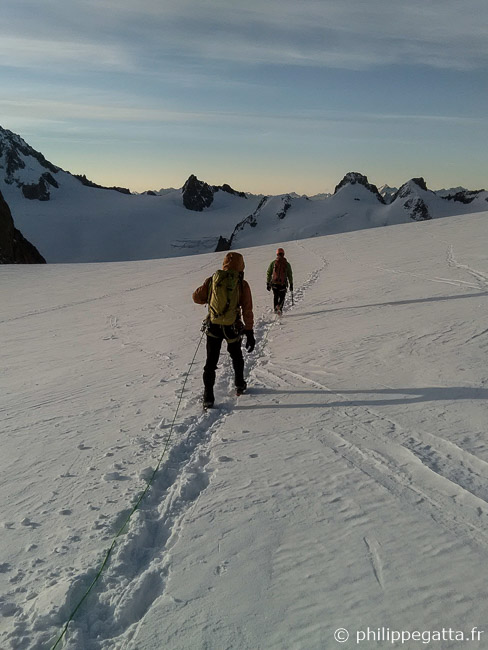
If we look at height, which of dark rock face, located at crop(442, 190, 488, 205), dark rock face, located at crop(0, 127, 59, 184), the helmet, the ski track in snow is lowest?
the ski track in snow

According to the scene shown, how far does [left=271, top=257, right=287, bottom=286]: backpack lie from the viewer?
1184 centimetres

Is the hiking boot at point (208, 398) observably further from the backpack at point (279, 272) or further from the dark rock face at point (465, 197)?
the dark rock face at point (465, 197)

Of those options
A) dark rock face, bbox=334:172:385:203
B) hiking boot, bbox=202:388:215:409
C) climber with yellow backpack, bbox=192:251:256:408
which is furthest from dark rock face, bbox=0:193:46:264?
dark rock face, bbox=334:172:385:203

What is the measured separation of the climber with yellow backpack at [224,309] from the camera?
6.17 m

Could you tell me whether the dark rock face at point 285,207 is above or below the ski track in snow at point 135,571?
above

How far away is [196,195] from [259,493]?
555ft

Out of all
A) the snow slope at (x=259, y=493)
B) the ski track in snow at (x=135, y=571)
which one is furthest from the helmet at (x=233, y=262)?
the ski track in snow at (x=135, y=571)

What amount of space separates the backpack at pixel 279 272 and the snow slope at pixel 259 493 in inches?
102

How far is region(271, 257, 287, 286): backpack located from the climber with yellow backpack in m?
5.49

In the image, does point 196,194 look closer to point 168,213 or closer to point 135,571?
point 168,213

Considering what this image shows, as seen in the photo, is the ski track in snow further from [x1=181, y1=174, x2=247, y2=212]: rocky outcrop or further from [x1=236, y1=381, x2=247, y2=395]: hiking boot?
[x1=181, y1=174, x2=247, y2=212]: rocky outcrop

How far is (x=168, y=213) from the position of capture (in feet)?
493

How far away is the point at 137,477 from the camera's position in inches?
173

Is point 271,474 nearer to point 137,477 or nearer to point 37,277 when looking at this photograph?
point 137,477
